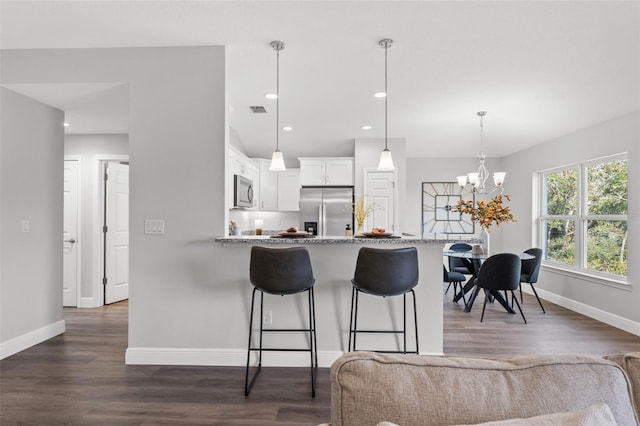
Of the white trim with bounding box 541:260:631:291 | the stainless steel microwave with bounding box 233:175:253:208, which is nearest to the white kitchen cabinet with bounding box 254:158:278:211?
the stainless steel microwave with bounding box 233:175:253:208

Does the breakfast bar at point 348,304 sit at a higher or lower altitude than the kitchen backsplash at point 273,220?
lower

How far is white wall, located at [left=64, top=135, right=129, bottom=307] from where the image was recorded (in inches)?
191

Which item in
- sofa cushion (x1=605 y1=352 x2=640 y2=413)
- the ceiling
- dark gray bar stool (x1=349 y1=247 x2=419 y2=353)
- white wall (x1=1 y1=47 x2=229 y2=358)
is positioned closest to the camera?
sofa cushion (x1=605 y1=352 x2=640 y2=413)

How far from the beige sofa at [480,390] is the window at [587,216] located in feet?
14.4

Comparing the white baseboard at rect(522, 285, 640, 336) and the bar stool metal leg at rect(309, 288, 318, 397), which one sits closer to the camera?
the bar stool metal leg at rect(309, 288, 318, 397)

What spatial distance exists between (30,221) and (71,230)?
1.61 metres

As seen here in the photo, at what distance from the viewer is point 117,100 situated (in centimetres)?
351

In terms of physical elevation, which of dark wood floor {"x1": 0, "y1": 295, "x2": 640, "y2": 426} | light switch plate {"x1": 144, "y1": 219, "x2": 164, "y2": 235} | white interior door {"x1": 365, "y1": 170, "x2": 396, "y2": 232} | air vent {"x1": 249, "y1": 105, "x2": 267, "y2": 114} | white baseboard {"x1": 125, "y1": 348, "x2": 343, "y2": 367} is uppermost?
air vent {"x1": 249, "y1": 105, "x2": 267, "y2": 114}

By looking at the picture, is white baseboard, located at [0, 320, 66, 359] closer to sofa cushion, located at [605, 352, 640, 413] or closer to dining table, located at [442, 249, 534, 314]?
sofa cushion, located at [605, 352, 640, 413]

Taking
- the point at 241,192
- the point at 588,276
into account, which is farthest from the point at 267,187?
the point at 588,276

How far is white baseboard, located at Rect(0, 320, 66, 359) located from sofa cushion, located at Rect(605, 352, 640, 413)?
4.02 m

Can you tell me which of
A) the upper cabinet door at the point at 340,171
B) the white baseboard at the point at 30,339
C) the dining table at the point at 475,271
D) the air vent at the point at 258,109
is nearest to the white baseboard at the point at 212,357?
the white baseboard at the point at 30,339

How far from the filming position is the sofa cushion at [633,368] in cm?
88

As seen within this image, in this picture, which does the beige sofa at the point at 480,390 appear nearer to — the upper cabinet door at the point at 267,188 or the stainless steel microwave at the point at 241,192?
the stainless steel microwave at the point at 241,192
